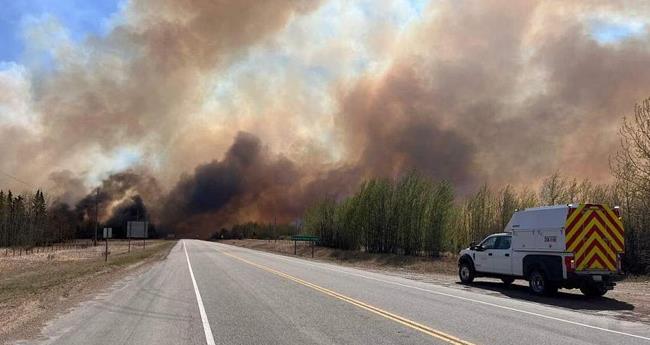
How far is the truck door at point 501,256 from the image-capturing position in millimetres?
20281

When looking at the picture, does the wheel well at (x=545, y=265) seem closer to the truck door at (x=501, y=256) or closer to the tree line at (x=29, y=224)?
Answer: the truck door at (x=501, y=256)

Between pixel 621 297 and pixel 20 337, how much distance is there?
1806cm

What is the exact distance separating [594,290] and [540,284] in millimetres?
1792

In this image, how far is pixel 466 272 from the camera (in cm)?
2303

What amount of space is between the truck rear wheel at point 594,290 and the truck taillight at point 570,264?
1175mm

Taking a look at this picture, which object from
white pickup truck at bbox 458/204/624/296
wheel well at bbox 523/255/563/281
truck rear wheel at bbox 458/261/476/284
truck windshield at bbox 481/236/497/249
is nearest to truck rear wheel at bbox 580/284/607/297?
white pickup truck at bbox 458/204/624/296

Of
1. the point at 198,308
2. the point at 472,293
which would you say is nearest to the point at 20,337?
the point at 198,308

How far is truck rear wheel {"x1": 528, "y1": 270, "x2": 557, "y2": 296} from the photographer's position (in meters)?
18.0

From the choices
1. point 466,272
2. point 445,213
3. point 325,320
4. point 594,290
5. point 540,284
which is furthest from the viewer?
point 445,213

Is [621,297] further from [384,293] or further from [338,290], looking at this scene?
[338,290]

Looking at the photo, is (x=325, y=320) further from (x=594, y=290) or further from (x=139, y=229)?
(x=139, y=229)

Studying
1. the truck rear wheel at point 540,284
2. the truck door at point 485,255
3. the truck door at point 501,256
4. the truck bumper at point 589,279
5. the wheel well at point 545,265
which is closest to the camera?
the truck bumper at point 589,279

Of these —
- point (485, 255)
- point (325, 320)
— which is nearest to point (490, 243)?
point (485, 255)

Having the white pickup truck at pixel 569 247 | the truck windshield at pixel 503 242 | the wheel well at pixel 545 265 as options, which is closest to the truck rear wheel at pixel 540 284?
the white pickup truck at pixel 569 247
